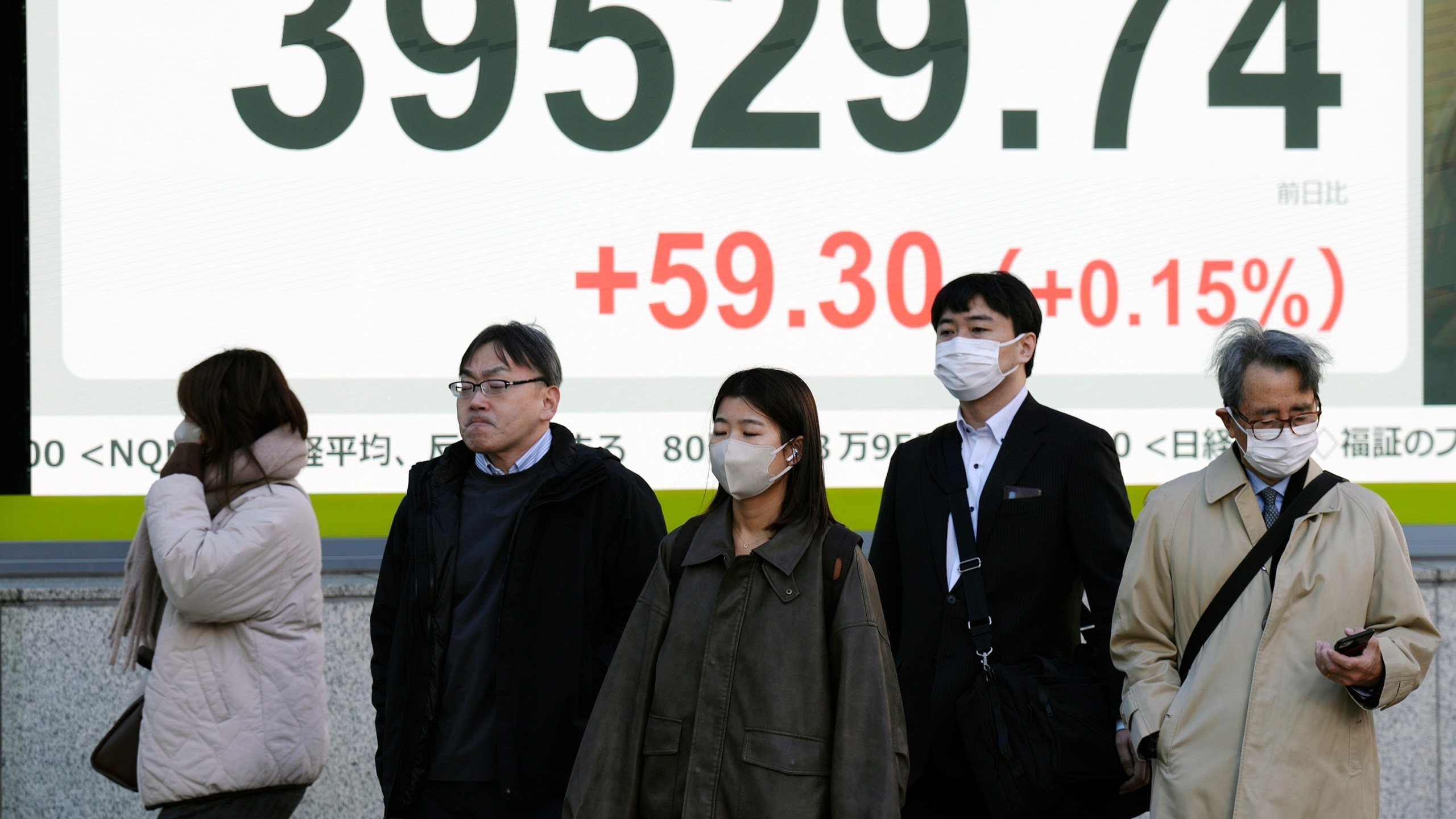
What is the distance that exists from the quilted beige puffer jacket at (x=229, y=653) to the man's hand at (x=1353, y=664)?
2.51m

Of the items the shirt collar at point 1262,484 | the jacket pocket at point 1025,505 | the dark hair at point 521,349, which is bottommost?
the jacket pocket at point 1025,505

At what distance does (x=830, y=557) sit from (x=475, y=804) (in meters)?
1.07

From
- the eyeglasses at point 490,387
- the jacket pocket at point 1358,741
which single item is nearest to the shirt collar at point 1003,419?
the jacket pocket at point 1358,741

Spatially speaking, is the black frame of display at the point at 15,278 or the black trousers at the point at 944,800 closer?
the black trousers at the point at 944,800

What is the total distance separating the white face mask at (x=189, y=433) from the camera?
377 cm

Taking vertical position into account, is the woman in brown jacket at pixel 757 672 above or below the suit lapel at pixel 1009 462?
below

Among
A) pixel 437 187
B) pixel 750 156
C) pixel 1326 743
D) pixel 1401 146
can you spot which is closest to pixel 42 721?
pixel 437 187

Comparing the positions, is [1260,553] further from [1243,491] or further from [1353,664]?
[1353,664]

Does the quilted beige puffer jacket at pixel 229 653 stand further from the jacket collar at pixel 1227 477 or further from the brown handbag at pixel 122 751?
the jacket collar at pixel 1227 477

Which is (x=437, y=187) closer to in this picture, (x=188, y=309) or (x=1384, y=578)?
(x=188, y=309)

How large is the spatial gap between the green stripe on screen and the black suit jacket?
1883 mm

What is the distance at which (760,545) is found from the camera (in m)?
2.94

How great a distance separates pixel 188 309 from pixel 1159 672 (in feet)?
12.7

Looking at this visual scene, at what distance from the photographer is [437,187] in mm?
5383
